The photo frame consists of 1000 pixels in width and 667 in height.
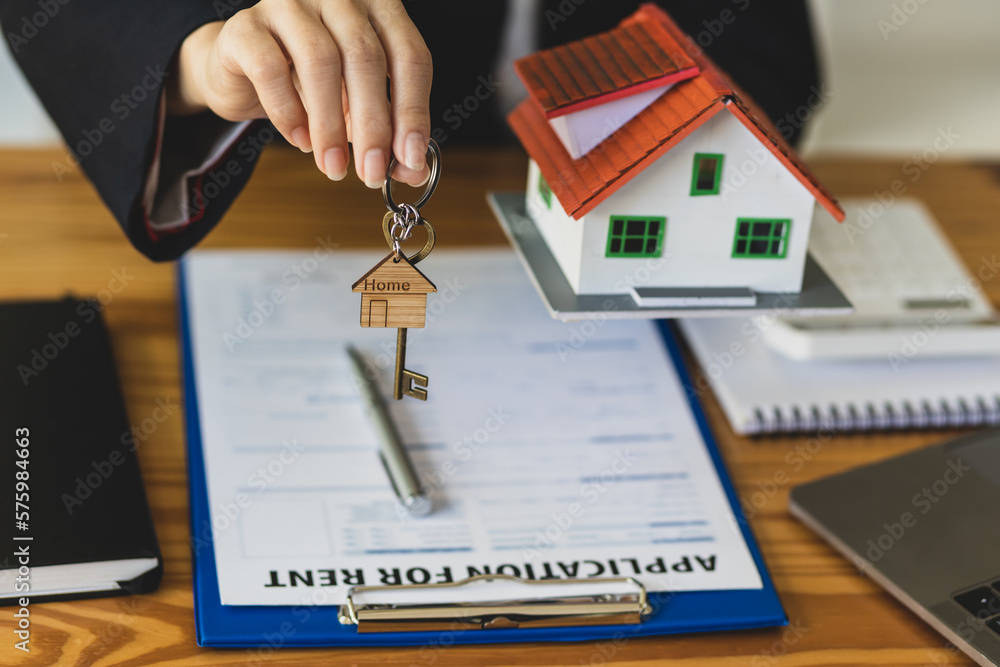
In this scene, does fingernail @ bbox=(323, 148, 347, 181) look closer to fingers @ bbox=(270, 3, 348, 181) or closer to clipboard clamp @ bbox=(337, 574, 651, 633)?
fingers @ bbox=(270, 3, 348, 181)

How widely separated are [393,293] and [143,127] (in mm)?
327

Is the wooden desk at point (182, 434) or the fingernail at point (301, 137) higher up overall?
the fingernail at point (301, 137)

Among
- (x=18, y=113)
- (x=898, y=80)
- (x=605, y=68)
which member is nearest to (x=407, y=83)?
(x=605, y=68)

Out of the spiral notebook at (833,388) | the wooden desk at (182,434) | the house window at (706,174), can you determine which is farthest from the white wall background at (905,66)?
the house window at (706,174)

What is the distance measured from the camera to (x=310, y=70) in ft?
1.74

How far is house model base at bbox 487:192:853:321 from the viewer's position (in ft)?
1.93

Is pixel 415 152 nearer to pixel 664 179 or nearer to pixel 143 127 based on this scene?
pixel 664 179

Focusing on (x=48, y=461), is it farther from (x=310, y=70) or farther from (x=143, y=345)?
(x=310, y=70)

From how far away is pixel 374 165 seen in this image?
521mm

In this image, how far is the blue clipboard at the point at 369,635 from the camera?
0.55 metres

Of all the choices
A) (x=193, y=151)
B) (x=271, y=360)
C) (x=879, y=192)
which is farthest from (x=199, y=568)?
(x=879, y=192)

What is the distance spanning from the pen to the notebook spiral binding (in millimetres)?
275

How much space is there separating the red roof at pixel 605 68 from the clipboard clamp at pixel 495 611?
295mm

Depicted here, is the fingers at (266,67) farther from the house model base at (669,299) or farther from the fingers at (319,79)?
the house model base at (669,299)
